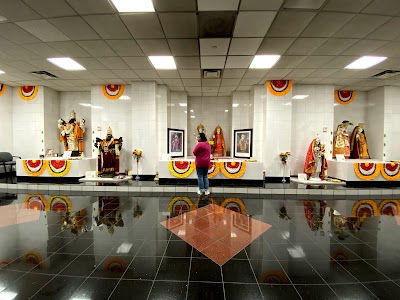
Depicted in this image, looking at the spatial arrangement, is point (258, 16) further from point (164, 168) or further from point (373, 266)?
point (164, 168)

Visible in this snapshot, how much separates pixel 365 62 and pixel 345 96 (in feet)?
9.80

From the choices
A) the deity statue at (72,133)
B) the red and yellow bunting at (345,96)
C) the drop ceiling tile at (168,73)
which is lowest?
the deity statue at (72,133)

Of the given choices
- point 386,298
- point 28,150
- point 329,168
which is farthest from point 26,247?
point 329,168

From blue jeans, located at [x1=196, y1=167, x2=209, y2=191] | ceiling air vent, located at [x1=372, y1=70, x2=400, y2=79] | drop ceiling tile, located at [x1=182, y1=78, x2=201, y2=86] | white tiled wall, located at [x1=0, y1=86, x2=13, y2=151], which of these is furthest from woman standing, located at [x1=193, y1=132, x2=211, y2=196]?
white tiled wall, located at [x1=0, y1=86, x2=13, y2=151]

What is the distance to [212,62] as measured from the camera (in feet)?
15.9

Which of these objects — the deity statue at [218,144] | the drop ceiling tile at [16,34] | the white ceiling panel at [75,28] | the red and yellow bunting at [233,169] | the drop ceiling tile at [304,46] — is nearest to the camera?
the white ceiling panel at [75,28]

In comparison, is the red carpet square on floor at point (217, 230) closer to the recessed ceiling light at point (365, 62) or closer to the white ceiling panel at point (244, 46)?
the white ceiling panel at point (244, 46)

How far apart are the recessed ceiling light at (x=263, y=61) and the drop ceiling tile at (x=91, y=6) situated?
3.36 metres

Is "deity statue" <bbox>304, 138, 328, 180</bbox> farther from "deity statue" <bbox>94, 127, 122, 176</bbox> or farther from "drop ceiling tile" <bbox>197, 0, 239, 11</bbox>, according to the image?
"deity statue" <bbox>94, 127, 122, 176</bbox>

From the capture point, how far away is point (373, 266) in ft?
6.87

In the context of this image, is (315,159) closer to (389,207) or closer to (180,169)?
(389,207)

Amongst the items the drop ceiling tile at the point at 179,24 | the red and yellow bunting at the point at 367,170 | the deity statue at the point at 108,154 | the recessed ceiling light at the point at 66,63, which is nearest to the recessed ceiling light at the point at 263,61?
the drop ceiling tile at the point at 179,24

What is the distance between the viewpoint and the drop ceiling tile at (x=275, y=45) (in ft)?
12.5

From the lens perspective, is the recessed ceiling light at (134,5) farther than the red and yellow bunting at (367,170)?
No
